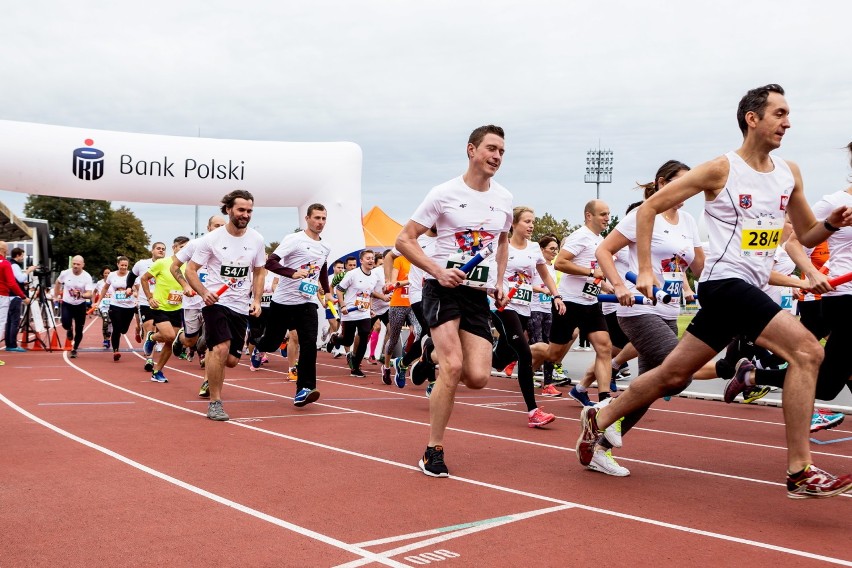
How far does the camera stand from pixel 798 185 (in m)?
4.72

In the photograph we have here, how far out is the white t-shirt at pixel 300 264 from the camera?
9180 millimetres

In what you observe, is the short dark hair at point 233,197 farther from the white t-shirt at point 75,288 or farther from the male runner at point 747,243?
the white t-shirt at point 75,288

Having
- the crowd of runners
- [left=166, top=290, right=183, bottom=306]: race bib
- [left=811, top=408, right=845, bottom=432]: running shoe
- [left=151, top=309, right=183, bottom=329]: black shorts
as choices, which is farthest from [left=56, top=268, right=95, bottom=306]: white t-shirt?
[left=811, top=408, right=845, bottom=432]: running shoe

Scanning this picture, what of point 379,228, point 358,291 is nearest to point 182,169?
point 358,291

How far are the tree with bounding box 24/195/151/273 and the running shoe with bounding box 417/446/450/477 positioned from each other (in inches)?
3277

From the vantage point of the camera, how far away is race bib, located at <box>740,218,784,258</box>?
14.8ft

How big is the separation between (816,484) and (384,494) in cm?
225

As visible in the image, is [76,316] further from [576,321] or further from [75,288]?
[576,321]

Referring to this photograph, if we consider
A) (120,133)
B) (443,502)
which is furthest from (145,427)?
(120,133)

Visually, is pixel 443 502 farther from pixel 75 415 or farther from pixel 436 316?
pixel 75 415

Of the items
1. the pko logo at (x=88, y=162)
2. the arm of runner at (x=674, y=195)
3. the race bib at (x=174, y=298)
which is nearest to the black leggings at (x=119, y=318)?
the race bib at (x=174, y=298)

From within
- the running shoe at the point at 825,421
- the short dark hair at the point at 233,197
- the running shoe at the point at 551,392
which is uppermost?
the short dark hair at the point at 233,197

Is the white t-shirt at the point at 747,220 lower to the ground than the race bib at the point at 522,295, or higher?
higher

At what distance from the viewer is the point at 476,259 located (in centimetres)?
566
